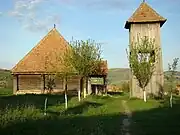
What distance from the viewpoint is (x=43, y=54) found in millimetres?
42156

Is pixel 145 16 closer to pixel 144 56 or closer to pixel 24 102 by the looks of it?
pixel 144 56

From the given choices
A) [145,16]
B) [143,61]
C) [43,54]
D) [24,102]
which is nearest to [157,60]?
[143,61]

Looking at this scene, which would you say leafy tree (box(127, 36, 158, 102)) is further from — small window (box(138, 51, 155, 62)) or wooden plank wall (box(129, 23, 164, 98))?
wooden plank wall (box(129, 23, 164, 98))

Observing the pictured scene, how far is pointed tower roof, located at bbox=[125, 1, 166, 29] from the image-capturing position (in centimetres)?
3559

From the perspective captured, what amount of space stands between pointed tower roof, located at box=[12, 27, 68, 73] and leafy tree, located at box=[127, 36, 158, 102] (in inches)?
423

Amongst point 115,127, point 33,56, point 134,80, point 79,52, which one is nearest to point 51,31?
point 33,56

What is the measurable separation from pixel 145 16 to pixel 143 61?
19.8ft

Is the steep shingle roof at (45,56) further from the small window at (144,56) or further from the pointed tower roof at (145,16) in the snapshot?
the small window at (144,56)

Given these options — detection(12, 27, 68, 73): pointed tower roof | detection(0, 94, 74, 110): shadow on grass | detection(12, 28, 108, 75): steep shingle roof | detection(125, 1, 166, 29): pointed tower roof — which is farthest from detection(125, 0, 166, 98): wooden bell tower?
detection(12, 27, 68, 73): pointed tower roof

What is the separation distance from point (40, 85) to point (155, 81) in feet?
45.2

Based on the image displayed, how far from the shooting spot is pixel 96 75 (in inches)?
1644

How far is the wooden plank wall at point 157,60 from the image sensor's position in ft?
116

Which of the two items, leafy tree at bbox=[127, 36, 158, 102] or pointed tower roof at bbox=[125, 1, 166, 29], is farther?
pointed tower roof at bbox=[125, 1, 166, 29]

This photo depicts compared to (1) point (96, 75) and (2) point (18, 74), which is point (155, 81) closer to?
(1) point (96, 75)
